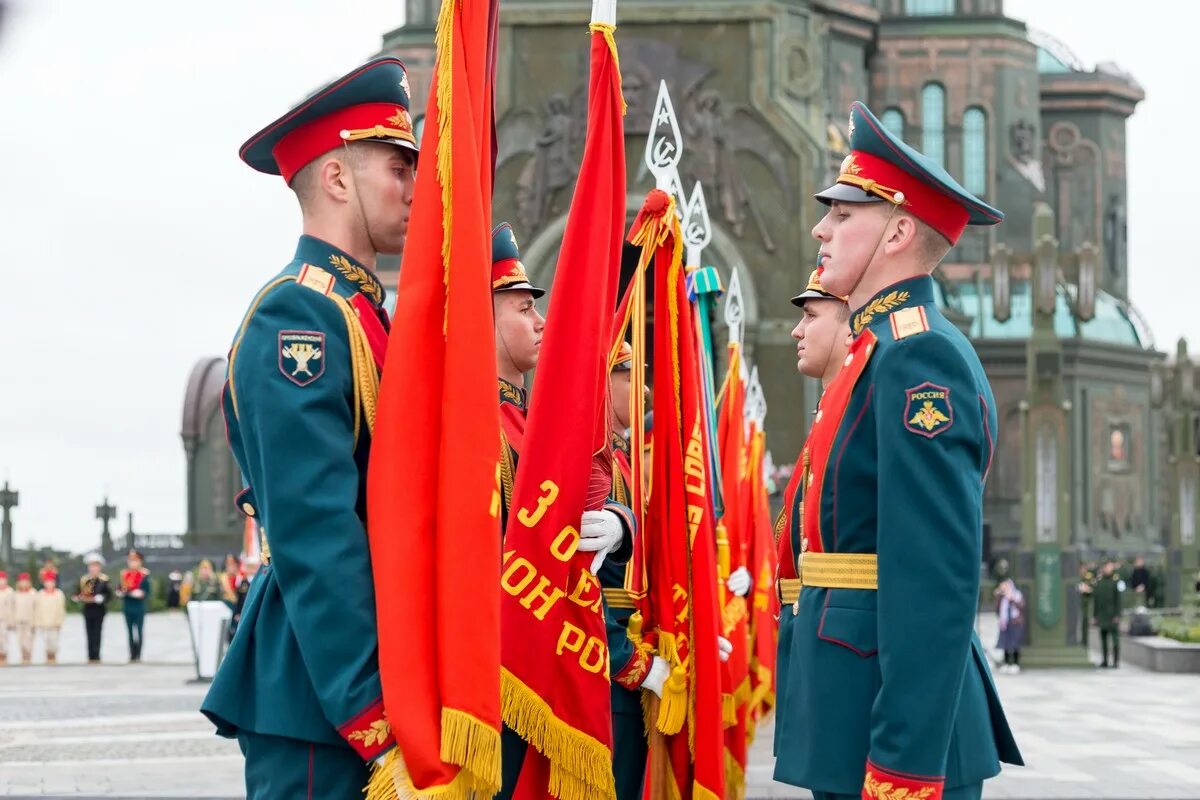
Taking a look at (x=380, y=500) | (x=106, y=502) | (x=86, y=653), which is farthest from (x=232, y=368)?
(x=106, y=502)

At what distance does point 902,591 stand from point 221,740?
35.9ft

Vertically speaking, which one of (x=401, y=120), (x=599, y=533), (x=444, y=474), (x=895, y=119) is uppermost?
(x=895, y=119)

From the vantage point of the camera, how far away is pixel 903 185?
498cm

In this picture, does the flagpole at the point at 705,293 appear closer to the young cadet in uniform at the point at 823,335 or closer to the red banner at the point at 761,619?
the young cadet in uniform at the point at 823,335

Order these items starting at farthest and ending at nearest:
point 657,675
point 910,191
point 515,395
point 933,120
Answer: point 933,120 < point 657,675 < point 515,395 < point 910,191

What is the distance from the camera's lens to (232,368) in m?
4.18

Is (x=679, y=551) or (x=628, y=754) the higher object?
(x=679, y=551)

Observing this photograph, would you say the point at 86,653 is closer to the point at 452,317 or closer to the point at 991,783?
the point at 991,783

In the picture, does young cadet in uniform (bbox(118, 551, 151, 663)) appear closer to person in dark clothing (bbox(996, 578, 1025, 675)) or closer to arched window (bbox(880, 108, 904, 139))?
person in dark clothing (bbox(996, 578, 1025, 675))

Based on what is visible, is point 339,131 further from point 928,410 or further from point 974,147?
point 974,147

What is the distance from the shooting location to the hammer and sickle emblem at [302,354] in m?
4.07

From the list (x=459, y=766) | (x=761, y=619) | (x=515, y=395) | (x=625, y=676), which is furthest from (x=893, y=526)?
(x=761, y=619)

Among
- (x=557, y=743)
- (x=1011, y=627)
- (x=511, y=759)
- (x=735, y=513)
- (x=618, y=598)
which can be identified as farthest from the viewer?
(x=1011, y=627)

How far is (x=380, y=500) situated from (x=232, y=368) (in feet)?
1.62
